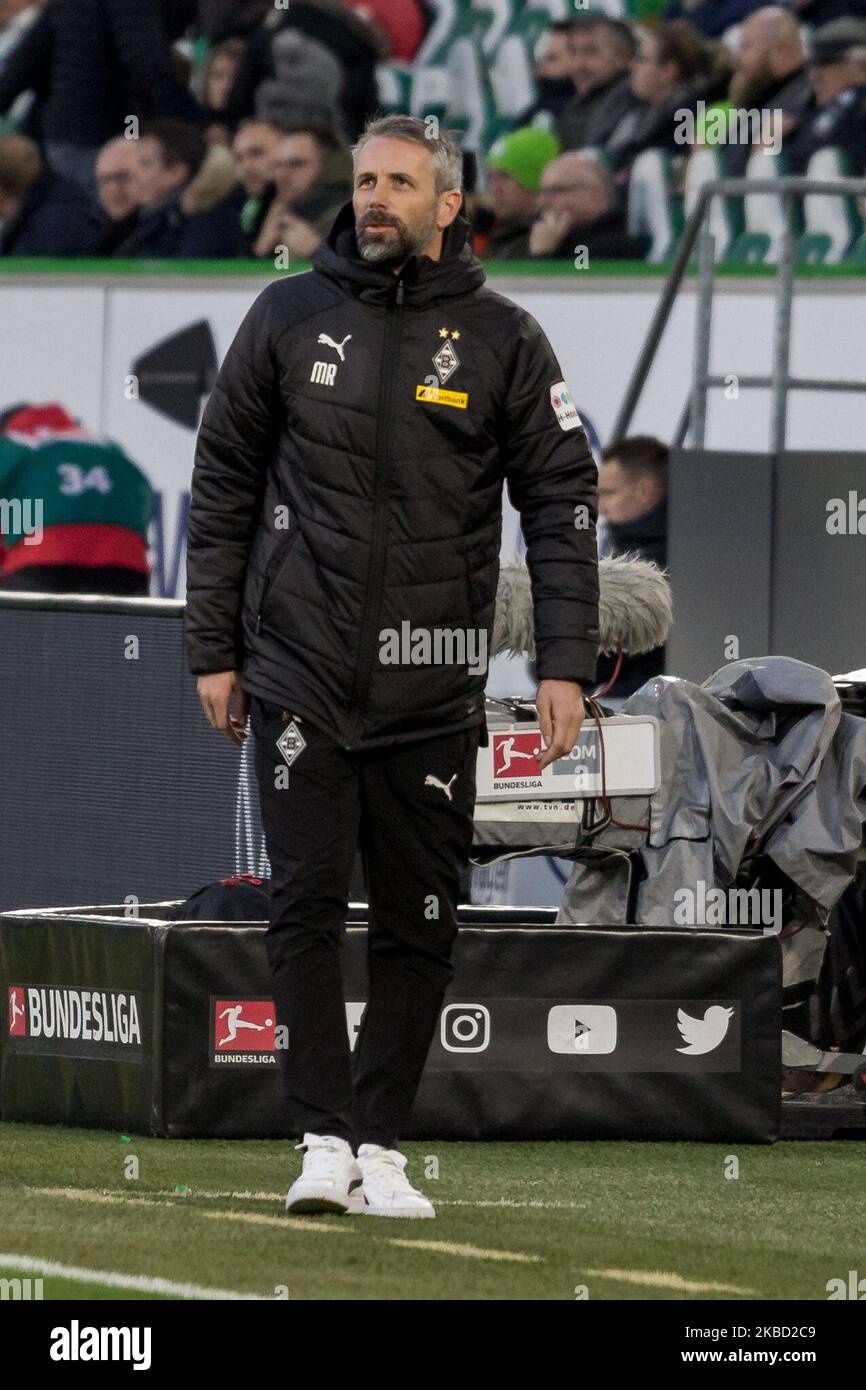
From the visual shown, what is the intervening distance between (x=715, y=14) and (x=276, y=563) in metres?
7.40

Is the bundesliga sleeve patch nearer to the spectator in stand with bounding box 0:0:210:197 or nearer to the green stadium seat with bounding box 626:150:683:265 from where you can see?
the green stadium seat with bounding box 626:150:683:265

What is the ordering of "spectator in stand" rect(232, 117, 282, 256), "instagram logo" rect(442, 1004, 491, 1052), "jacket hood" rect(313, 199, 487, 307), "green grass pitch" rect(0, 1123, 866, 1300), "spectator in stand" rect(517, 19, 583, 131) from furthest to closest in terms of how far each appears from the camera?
"spectator in stand" rect(232, 117, 282, 256), "spectator in stand" rect(517, 19, 583, 131), "instagram logo" rect(442, 1004, 491, 1052), "jacket hood" rect(313, 199, 487, 307), "green grass pitch" rect(0, 1123, 866, 1300)

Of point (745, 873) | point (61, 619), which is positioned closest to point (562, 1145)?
point (745, 873)

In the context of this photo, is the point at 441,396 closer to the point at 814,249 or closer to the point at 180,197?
the point at 814,249

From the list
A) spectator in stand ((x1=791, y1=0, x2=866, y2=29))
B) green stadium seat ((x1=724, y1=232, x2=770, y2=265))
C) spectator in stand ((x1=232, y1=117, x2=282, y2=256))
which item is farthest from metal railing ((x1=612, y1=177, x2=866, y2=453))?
spectator in stand ((x1=232, y1=117, x2=282, y2=256))

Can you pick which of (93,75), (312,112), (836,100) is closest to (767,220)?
(836,100)

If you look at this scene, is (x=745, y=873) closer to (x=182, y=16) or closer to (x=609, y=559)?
(x=609, y=559)

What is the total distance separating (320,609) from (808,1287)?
119cm

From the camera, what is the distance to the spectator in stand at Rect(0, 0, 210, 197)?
11.9 meters

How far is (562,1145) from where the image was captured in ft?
16.5

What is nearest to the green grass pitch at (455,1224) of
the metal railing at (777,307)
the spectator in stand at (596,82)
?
the metal railing at (777,307)

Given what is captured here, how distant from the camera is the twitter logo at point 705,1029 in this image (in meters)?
5.13

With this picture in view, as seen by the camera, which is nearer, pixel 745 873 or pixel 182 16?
pixel 745 873

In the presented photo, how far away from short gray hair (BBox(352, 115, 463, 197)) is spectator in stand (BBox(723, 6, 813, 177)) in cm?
660
